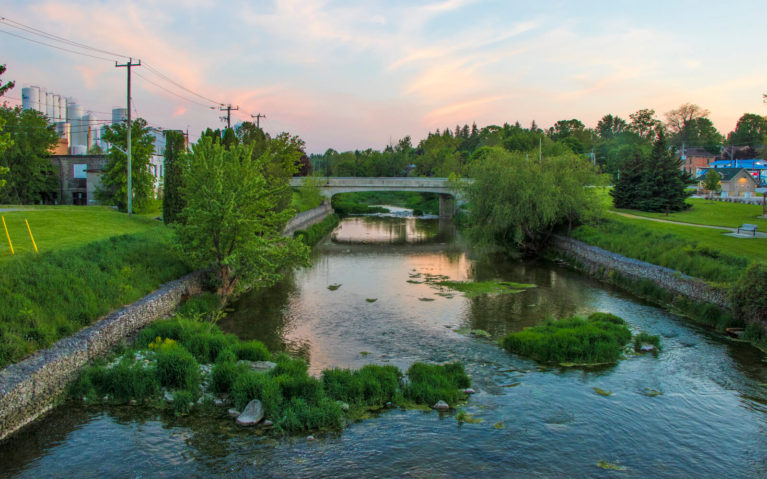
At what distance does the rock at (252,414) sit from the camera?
12203 mm

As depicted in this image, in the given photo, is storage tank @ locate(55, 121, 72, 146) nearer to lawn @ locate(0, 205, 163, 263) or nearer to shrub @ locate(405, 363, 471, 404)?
lawn @ locate(0, 205, 163, 263)

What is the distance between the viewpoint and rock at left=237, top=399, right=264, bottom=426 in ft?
40.0

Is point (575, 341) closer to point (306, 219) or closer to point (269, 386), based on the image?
point (269, 386)

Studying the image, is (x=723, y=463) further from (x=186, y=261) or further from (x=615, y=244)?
(x=615, y=244)

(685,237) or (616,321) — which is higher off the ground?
(685,237)

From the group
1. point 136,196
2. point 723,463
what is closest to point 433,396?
point 723,463

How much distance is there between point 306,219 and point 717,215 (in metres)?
36.4

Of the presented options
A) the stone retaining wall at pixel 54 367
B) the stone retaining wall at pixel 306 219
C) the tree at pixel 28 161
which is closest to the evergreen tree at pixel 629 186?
the stone retaining wall at pixel 306 219

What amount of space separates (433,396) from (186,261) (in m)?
14.6

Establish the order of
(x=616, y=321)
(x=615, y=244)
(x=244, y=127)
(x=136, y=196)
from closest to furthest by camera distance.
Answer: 1. (x=616, y=321)
2. (x=615, y=244)
3. (x=136, y=196)
4. (x=244, y=127)

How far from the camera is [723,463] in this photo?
10.9 m

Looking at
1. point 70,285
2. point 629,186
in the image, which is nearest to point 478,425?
point 70,285

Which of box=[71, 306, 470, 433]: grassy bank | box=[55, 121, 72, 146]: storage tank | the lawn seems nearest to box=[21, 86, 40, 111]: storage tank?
box=[55, 121, 72, 146]: storage tank

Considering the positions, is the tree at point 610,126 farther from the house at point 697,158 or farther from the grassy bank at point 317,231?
the grassy bank at point 317,231
